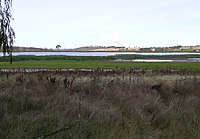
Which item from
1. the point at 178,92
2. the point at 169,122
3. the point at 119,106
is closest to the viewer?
the point at 169,122

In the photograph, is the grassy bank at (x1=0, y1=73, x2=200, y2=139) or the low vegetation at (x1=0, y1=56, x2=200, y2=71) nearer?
the grassy bank at (x1=0, y1=73, x2=200, y2=139)

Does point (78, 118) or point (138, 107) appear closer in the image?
point (78, 118)

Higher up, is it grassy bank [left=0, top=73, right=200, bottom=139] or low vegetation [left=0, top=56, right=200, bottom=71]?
grassy bank [left=0, top=73, right=200, bottom=139]

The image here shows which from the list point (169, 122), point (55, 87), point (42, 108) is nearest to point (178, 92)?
point (55, 87)

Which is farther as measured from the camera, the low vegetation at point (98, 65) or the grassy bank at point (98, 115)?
the low vegetation at point (98, 65)

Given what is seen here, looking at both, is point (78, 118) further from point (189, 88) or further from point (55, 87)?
point (189, 88)

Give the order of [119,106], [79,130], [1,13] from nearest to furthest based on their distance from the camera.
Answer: [79,130] < [1,13] < [119,106]

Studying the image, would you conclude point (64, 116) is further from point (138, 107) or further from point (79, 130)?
point (138, 107)

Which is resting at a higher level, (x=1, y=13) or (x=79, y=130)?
(x=1, y=13)

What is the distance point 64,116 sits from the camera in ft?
28.9

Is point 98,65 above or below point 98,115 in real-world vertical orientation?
below

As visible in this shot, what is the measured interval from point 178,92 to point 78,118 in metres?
7.51

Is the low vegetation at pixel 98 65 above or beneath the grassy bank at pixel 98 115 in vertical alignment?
beneath

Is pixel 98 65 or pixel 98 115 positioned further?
pixel 98 65
